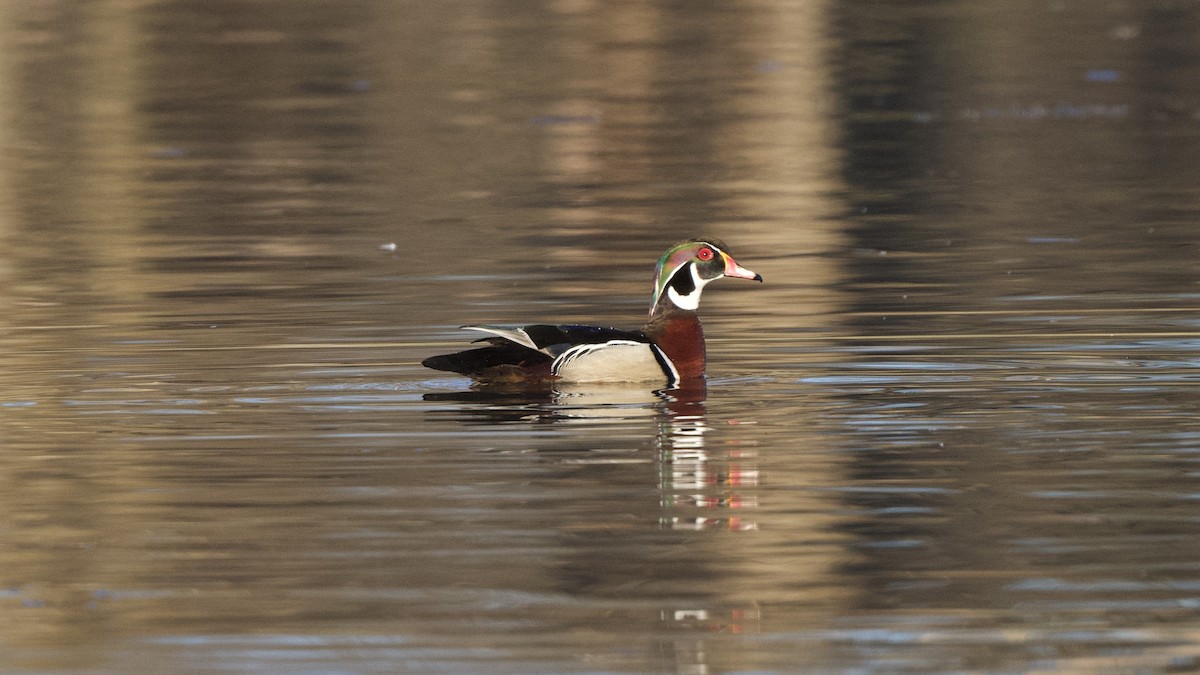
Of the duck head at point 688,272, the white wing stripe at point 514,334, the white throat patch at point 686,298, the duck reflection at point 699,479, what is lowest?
the duck reflection at point 699,479

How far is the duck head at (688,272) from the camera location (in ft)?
42.7

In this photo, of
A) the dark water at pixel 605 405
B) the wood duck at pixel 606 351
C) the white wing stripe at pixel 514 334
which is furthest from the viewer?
the wood duck at pixel 606 351

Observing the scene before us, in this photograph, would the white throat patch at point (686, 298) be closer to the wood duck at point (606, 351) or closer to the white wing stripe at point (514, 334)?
the wood duck at point (606, 351)

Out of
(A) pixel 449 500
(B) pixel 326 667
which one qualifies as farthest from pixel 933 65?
(B) pixel 326 667

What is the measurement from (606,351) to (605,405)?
19.0 inches

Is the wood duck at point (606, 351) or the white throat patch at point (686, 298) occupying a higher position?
the white throat patch at point (686, 298)

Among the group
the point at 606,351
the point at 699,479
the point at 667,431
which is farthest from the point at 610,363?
the point at 699,479

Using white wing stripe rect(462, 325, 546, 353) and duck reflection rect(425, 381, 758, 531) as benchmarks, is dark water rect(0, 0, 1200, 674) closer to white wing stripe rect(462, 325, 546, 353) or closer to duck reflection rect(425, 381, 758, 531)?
duck reflection rect(425, 381, 758, 531)

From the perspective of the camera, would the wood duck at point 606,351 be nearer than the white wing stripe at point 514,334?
No

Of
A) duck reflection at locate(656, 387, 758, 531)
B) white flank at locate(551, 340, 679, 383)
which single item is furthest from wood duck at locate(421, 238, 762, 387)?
duck reflection at locate(656, 387, 758, 531)

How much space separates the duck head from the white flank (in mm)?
392

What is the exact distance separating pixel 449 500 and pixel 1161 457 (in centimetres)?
309

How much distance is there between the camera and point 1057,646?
723cm

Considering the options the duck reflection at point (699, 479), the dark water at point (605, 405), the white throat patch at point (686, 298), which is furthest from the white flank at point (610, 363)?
the duck reflection at point (699, 479)
